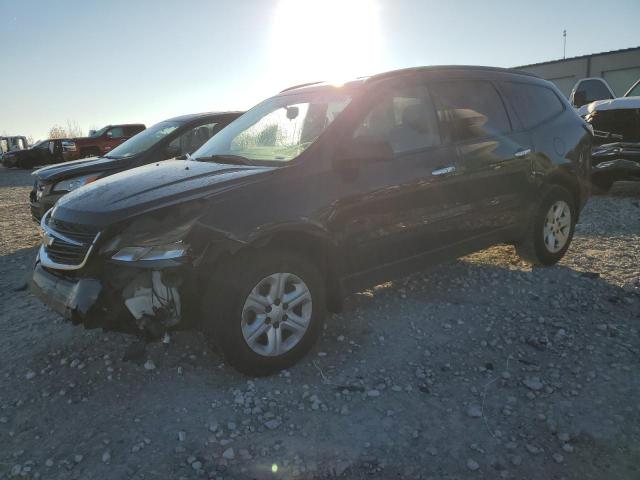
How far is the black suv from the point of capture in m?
2.76

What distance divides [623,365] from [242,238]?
252 cm

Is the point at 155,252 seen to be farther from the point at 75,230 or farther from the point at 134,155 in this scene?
the point at 134,155

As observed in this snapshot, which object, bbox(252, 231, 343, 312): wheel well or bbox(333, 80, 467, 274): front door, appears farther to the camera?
bbox(333, 80, 467, 274): front door

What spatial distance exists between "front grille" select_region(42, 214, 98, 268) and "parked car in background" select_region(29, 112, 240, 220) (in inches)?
123

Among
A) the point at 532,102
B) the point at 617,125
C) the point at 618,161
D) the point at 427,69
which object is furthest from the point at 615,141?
the point at 427,69

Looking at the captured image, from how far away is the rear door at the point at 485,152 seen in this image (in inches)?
154

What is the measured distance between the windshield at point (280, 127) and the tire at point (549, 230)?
2367 millimetres

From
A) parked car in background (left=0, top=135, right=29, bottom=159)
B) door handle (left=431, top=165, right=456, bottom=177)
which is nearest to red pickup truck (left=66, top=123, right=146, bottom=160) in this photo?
door handle (left=431, top=165, right=456, bottom=177)

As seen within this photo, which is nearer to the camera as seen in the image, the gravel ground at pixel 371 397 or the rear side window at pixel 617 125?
the gravel ground at pixel 371 397

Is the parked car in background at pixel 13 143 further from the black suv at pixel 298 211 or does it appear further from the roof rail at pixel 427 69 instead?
the roof rail at pixel 427 69

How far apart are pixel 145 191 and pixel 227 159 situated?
0.80m

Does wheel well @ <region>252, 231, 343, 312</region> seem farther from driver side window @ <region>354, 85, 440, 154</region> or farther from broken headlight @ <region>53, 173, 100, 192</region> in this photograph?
broken headlight @ <region>53, 173, 100, 192</region>

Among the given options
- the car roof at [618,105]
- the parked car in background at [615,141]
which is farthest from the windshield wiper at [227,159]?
the car roof at [618,105]

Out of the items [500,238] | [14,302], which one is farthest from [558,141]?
[14,302]
